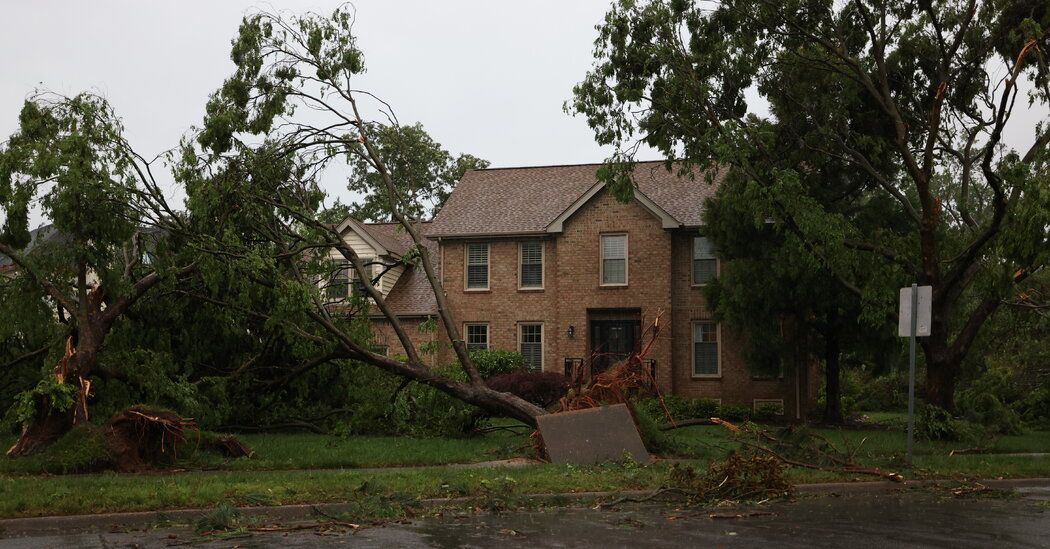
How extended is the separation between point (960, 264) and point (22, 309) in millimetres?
14672

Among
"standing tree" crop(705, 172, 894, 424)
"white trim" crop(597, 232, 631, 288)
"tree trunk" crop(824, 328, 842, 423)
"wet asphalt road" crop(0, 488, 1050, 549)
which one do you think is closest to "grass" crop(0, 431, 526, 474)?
"wet asphalt road" crop(0, 488, 1050, 549)

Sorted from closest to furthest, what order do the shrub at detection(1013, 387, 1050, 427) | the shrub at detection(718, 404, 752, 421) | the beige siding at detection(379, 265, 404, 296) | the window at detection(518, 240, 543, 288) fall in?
the shrub at detection(1013, 387, 1050, 427), the shrub at detection(718, 404, 752, 421), the window at detection(518, 240, 543, 288), the beige siding at detection(379, 265, 404, 296)

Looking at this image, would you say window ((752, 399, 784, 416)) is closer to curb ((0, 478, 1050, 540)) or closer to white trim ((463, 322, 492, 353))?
white trim ((463, 322, 492, 353))

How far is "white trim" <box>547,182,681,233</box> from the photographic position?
28.6m

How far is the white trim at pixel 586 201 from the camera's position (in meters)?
28.6

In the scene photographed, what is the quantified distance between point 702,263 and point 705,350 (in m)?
2.47

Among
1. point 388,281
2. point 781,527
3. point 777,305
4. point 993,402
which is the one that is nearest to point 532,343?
point 388,281

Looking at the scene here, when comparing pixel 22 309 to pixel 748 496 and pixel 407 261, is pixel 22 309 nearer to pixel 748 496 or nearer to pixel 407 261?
pixel 407 261

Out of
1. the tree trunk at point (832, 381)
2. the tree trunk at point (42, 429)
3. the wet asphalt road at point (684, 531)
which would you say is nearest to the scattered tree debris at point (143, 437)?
the tree trunk at point (42, 429)

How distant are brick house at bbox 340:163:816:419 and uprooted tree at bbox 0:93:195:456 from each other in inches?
498

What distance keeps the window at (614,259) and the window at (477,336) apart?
4021 millimetres

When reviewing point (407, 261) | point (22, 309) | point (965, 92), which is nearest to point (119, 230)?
point (22, 309)

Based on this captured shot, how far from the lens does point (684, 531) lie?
8.34 metres

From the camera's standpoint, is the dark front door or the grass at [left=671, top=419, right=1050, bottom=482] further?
the dark front door
